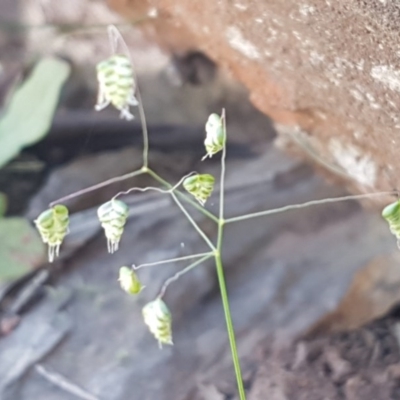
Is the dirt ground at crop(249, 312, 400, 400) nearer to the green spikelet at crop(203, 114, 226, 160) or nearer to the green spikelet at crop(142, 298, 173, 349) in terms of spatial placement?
the green spikelet at crop(142, 298, 173, 349)

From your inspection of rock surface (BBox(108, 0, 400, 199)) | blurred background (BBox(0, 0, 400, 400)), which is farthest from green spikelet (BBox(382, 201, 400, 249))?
blurred background (BBox(0, 0, 400, 400))

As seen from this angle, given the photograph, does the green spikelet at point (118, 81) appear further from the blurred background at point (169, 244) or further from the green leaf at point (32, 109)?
the green leaf at point (32, 109)

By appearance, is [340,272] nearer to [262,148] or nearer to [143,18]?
Result: [262,148]

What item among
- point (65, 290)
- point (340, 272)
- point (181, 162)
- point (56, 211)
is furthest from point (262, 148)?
point (56, 211)

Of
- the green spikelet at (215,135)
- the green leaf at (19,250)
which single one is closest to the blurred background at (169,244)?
the green leaf at (19,250)

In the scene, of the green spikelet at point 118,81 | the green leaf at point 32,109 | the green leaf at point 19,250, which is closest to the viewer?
the green spikelet at point 118,81
